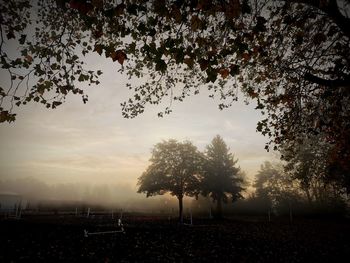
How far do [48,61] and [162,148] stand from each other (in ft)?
122

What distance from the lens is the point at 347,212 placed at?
3850cm

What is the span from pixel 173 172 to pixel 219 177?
27.9 feet

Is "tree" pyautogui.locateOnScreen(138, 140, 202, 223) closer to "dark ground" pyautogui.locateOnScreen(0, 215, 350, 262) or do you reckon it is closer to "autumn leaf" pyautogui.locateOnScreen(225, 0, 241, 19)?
"dark ground" pyautogui.locateOnScreen(0, 215, 350, 262)

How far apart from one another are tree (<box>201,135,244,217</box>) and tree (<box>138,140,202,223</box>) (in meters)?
2.17

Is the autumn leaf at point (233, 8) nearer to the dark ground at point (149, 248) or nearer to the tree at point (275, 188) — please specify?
the dark ground at point (149, 248)

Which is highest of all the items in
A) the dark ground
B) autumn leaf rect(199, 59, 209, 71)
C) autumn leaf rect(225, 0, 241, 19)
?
autumn leaf rect(225, 0, 241, 19)

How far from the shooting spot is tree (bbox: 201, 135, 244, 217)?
144 feet

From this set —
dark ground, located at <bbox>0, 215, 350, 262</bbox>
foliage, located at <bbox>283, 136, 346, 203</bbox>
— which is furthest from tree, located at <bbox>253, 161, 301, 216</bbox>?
dark ground, located at <bbox>0, 215, 350, 262</bbox>

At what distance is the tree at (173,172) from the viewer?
40.9 metres

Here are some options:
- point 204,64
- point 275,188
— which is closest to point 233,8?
point 204,64

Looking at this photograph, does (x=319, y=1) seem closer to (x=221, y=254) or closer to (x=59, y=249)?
(x=221, y=254)

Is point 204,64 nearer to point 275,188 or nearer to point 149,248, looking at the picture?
point 149,248

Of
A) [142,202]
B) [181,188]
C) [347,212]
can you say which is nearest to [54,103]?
[181,188]

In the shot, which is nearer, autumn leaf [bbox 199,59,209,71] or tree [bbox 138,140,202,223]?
autumn leaf [bbox 199,59,209,71]
